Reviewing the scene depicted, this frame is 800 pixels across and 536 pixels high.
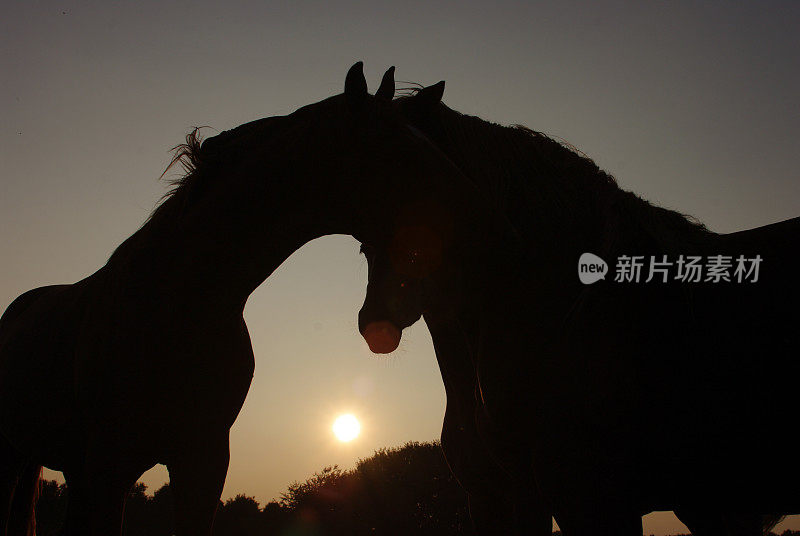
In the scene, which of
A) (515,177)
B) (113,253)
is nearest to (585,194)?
(515,177)

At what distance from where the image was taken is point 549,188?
8.76 feet

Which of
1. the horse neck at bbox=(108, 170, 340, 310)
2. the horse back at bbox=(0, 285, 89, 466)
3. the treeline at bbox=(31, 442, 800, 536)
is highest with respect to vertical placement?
the horse neck at bbox=(108, 170, 340, 310)

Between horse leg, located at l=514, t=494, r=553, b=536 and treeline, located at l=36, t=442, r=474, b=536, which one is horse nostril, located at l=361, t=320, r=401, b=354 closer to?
horse leg, located at l=514, t=494, r=553, b=536

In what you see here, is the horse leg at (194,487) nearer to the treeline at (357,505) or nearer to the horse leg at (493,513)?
the horse leg at (493,513)

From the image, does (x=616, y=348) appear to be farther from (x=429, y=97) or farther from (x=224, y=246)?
(x=224, y=246)

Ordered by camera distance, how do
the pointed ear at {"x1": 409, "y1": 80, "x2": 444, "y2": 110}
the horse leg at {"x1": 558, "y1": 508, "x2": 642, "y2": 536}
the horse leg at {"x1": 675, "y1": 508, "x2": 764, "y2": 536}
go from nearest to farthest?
the horse leg at {"x1": 558, "y1": 508, "x2": 642, "y2": 536}
the pointed ear at {"x1": 409, "y1": 80, "x2": 444, "y2": 110}
the horse leg at {"x1": 675, "y1": 508, "x2": 764, "y2": 536}

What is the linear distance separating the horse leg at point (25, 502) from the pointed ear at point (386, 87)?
4.35 m

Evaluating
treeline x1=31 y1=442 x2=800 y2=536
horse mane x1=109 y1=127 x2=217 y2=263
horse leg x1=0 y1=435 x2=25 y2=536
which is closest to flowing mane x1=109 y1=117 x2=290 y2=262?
horse mane x1=109 y1=127 x2=217 y2=263

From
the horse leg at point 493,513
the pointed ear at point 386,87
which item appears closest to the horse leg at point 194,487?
the horse leg at point 493,513

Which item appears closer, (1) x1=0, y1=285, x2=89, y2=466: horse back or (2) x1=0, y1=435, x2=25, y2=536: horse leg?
(1) x1=0, y1=285, x2=89, y2=466: horse back

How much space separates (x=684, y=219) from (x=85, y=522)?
3390 millimetres

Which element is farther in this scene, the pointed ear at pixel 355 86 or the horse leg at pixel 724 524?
the horse leg at pixel 724 524

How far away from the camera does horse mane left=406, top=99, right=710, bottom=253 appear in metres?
2.53

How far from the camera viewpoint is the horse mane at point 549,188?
2527 millimetres
